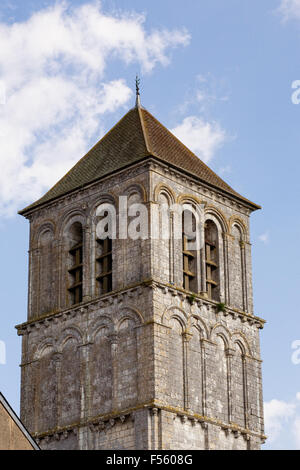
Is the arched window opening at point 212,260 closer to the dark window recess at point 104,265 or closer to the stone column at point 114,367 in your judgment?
the dark window recess at point 104,265

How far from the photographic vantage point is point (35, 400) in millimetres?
56906

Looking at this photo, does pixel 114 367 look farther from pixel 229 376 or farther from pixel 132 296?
pixel 229 376

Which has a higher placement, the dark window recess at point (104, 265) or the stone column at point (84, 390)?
the dark window recess at point (104, 265)

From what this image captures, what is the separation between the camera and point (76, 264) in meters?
58.5

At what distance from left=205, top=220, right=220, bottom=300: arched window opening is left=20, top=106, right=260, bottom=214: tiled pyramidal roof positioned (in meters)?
1.86

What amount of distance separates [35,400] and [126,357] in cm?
528

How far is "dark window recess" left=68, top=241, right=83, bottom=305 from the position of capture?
57781mm

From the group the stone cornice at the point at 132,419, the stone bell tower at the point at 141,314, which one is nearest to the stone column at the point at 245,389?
the stone bell tower at the point at 141,314

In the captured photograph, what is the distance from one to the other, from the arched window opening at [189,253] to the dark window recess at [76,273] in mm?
4443

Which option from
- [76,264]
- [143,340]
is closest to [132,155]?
[76,264]

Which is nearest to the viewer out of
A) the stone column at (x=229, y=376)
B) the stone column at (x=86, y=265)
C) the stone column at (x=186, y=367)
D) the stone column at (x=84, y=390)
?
the stone column at (x=186, y=367)

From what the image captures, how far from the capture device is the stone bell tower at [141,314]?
53.3 m
